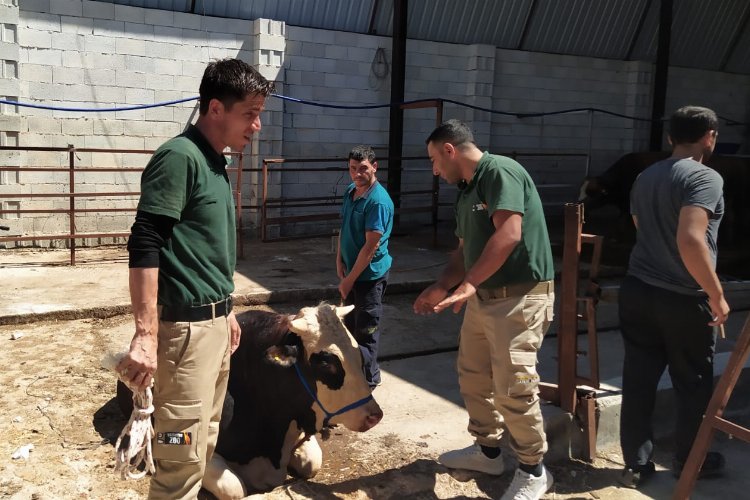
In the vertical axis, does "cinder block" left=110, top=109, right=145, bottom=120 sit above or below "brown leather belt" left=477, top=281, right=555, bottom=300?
above

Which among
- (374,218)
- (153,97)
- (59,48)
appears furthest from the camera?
(153,97)

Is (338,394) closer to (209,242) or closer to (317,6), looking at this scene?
(209,242)

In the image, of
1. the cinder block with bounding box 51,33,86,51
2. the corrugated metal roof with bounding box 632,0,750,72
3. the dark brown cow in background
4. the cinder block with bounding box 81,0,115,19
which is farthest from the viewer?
the corrugated metal roof with bounding box 632,0,750,72

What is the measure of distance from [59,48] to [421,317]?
593cm

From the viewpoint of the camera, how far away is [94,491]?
11.1 feet

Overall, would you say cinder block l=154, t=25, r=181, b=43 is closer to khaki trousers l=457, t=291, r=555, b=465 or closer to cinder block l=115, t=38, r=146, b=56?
cinder block l=115, t=38, r=146, b=56

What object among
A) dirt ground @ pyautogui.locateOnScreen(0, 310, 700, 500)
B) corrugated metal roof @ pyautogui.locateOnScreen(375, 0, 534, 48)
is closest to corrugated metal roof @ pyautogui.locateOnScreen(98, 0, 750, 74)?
corrugated metal roof @ pyautogui.locateOnScreen(375, 0, 534, 48)

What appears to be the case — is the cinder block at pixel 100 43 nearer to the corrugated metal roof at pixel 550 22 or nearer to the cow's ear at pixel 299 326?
the corrugated metal roof at pixel 550 22

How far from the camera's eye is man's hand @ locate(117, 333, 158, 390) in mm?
2182

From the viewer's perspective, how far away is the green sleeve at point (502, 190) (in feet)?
10.0

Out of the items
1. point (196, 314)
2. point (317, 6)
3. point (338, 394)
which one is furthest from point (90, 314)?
point (317, 6)

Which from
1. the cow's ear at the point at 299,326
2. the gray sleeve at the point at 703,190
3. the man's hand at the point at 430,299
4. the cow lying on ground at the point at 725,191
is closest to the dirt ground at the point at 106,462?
the cow's ear at the point at 299,326

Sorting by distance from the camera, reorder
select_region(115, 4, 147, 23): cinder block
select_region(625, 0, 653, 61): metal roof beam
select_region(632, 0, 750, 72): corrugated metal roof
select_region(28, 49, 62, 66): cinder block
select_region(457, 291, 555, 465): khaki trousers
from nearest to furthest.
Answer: select_region(457, 291, 555, 465): khaki trousers
select_region(28, 49, 62, 66): cinder block
select_region(115, 4, 147, 23): cinder block
select_region(625, 0, 653, 61): metal roof beam
select_region(632, 0, 750, 72): corrugated metal roof

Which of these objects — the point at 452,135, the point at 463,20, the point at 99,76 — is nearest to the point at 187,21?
the point at 99,76
